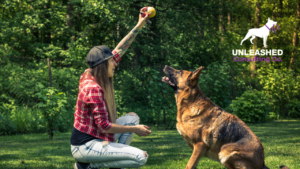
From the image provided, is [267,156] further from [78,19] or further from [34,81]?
[78,19]

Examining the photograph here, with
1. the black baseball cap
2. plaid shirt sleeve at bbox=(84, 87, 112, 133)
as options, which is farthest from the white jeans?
the black baseball cap

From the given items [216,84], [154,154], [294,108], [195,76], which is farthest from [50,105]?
→ [294,108]

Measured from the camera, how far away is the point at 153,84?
35.3 ft

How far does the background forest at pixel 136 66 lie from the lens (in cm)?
1005

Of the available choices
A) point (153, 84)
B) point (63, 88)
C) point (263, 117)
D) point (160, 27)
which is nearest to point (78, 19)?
point (160, 27)

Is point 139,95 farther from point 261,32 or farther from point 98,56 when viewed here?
point 261,32

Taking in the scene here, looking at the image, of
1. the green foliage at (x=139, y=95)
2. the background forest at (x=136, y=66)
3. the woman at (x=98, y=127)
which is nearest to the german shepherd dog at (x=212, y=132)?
the woman at (x=98, y=127)

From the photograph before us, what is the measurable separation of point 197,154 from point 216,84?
8608 millimetres

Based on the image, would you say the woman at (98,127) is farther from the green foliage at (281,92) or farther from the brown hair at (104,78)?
the green foliage at (281,92)

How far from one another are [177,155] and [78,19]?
17361 mm

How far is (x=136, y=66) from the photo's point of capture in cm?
1241

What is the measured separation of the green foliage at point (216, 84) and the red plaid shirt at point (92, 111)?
9427 millimetres

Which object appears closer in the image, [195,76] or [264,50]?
[195,76]

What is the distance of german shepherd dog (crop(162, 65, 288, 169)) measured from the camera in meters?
3.82
